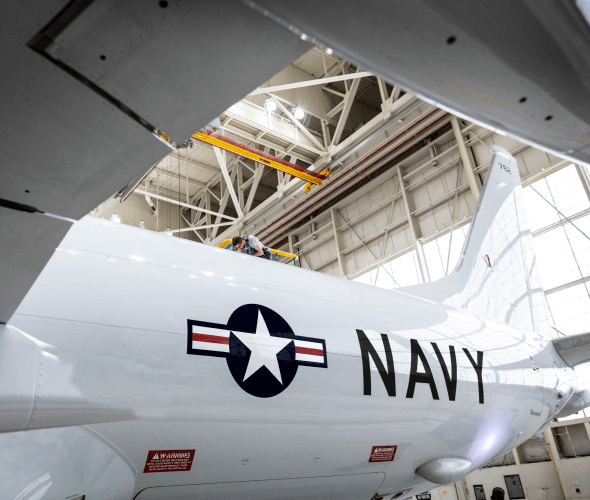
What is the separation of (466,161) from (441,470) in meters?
15.1

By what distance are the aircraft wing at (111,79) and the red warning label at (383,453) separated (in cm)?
500

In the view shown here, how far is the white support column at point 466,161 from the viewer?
18.9m

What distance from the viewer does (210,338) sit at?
15.9 ft

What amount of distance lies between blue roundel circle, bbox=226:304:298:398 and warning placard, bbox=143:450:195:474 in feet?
2.68

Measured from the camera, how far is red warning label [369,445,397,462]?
592cm

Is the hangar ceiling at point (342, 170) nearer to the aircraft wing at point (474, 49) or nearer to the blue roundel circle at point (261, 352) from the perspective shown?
the blue roundel circle at point (261, 352)

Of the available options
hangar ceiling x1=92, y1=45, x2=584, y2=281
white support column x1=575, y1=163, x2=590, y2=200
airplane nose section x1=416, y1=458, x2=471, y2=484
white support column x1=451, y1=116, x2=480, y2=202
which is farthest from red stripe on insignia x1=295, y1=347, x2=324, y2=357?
white support column x1=451, y1=116, x2=480, y2=202

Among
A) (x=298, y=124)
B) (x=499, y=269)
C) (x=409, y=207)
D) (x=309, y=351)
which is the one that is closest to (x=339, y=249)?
(x=409, y=207)

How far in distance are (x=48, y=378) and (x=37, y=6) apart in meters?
2.95

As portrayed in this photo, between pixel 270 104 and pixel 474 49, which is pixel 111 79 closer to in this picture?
pixel 474 49

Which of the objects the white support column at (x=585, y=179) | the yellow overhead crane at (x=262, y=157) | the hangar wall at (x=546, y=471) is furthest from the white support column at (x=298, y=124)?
the hangar wall at (x=546, y=471)

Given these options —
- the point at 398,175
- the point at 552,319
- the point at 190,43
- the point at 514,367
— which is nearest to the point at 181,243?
the point at 190,43

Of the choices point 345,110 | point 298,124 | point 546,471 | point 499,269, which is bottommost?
point 546,471

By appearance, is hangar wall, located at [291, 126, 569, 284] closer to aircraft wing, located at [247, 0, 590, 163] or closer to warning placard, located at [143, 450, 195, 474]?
warning placard, located at [143, 450, 195, 474]
